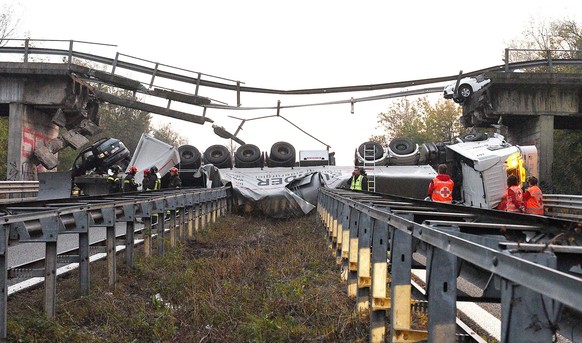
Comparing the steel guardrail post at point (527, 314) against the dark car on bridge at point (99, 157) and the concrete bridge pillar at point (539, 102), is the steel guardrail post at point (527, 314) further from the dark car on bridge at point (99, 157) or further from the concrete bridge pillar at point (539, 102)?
the concrete bridge pillar at point (539, 102)

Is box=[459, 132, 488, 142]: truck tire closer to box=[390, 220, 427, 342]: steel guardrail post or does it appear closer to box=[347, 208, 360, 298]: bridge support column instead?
box=[347, 208, 360, 298]: bridge support column

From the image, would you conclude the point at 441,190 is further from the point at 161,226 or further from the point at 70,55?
the point at 70,55

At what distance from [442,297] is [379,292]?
184 cm

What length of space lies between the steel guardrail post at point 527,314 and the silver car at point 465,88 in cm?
3036

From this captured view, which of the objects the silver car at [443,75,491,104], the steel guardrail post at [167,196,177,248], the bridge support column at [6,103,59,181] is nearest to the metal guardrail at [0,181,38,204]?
the bridge support column at [6,103,59,181]

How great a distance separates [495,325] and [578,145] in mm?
30169

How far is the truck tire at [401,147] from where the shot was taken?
29.8 metres

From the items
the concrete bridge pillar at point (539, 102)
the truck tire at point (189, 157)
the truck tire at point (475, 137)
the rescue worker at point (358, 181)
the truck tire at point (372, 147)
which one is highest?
the concrete bridge pillar at point (539, 102)

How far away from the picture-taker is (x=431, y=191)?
15.8 metres

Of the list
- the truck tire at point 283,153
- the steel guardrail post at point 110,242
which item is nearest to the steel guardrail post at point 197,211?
the steel guardrail post at point 110,242

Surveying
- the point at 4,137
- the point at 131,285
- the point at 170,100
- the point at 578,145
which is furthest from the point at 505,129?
the point at 4,137

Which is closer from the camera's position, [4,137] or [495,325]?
[495,325]

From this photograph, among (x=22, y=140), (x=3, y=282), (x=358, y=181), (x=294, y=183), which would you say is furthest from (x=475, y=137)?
(x=3, y=282)

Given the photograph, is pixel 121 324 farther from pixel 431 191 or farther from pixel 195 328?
pixel 431 191
